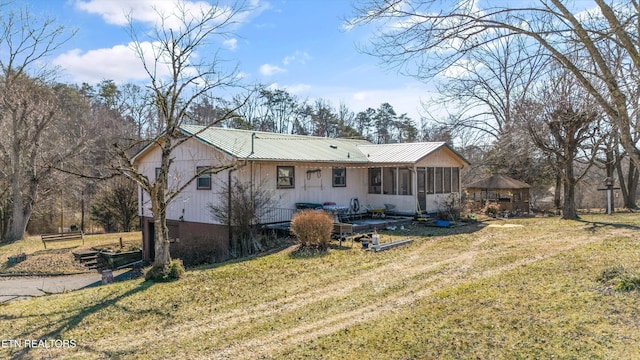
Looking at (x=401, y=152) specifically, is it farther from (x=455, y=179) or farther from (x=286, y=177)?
(x=286, y=177)

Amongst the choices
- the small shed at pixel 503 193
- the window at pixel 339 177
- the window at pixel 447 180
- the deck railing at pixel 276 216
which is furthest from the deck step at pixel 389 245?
the small shed at pixel 503 193

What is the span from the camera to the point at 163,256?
31.4 ft

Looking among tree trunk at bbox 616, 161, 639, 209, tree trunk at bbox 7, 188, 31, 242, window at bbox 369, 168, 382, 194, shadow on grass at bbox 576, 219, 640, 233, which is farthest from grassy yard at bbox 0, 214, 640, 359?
tree trunk at bbox 616, 161, 639, 209

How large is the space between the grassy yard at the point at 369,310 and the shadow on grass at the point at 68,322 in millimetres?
36

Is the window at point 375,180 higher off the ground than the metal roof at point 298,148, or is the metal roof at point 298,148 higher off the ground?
the metal roof at point 298,148

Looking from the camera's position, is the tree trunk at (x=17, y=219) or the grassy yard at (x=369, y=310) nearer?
the grassy yard at (x=369, y=310)

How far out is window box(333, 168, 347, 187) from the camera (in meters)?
18.1

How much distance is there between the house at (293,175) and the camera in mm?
15023

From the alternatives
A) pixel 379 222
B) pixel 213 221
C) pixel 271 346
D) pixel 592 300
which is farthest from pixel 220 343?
pixel 379 222

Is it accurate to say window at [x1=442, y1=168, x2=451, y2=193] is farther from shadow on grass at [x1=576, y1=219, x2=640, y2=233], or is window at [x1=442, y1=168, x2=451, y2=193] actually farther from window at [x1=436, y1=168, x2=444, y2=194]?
shadow on grass at [x1=576, y1=219, x2=640, y2=233]

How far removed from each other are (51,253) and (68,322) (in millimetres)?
13022

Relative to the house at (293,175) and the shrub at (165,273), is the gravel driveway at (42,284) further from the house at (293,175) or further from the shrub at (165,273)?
the shrub at (165,273)

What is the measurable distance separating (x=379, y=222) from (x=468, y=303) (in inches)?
406

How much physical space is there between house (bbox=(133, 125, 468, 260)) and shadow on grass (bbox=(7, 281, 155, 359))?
5390mm
